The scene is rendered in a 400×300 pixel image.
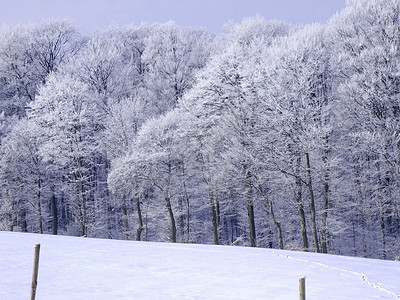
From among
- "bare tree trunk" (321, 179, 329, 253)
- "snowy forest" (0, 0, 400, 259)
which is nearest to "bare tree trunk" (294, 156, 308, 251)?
"snowy forest" (0, 0, 400, 259)

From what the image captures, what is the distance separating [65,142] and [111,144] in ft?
13.9

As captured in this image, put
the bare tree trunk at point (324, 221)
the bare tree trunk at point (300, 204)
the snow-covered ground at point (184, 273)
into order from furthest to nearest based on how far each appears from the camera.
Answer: the bare tree trunk at point (324, 221) < the bare tree trunk at point (300, 204) < the snow-covered ground at point (184, 273)

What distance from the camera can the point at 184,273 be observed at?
466 inches

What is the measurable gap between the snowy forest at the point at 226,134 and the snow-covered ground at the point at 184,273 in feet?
17.3

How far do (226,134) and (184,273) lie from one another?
12.6 meters

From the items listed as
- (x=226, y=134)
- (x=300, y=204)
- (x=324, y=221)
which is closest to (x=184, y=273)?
(x=300, y=204)

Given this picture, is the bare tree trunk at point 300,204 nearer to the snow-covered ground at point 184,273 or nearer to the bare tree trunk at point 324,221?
the bare tree trunk at point 324,221

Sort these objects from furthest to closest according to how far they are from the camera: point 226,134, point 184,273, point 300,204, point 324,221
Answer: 1. point 226,134
2. point 324,221
3. point 300,204
4. point 184,273

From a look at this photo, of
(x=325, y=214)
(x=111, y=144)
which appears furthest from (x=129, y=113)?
(x=325, y=214)

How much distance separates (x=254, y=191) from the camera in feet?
79.4

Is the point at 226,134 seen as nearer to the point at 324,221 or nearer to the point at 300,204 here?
the point at 300,204

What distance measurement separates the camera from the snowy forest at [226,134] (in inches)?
874

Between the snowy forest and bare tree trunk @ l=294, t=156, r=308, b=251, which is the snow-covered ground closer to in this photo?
the snowy forest

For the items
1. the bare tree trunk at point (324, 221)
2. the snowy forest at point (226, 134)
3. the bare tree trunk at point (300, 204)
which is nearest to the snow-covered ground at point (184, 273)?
the snowy forest at point (226, 134)
